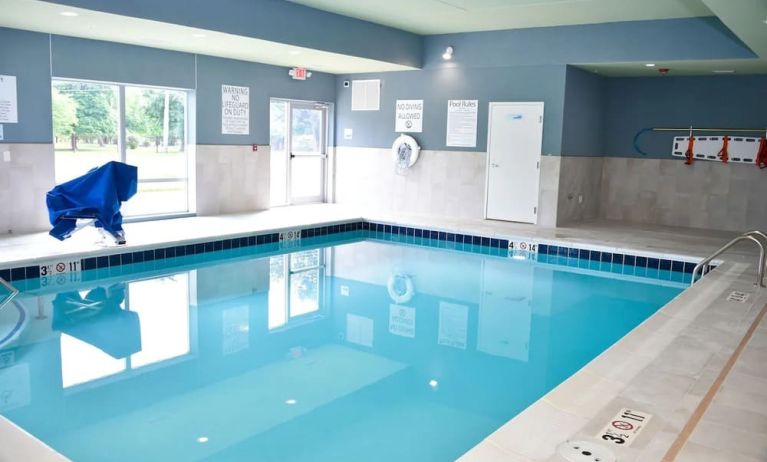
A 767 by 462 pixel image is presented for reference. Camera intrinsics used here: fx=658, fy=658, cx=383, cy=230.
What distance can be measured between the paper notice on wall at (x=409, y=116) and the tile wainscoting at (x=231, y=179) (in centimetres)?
204

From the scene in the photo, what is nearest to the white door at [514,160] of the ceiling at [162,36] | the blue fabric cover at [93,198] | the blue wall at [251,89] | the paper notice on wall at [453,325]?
the ceiling at [162,36]

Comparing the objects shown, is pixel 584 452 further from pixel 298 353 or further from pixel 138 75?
pixel 138 75

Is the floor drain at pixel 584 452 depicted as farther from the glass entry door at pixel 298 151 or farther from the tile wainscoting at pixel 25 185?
the glass entry door at pixel 298 151

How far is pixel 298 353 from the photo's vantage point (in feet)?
14.0

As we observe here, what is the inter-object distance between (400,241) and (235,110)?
9.72 ft

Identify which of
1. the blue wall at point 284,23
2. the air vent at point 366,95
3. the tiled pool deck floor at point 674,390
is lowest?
the tiled pool deck floor at point 674,390

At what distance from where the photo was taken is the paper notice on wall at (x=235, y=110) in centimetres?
900

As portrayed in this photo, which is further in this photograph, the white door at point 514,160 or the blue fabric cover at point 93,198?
the white door at point 514,160

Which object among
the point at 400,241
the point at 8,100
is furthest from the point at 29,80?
the point at 400,241

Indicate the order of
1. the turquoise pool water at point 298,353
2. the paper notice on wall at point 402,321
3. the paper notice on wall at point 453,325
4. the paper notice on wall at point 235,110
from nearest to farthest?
the turquoise pool water at point 298,353 → the paper notice on wall at point 453,325 → the paper notice on wall at point 402,321 → the paper notice on wall at point 235,110

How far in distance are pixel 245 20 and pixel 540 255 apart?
4174 mm

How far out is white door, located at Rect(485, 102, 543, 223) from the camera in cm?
878

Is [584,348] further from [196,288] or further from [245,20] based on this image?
[245,20]

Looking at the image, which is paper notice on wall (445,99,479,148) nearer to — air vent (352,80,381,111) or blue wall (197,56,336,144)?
air vent (352,80,381,111)
